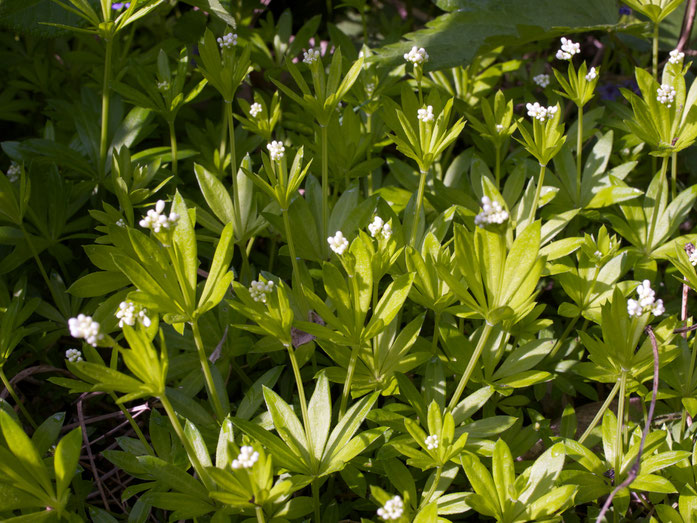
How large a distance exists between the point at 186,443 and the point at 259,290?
1.17 feet

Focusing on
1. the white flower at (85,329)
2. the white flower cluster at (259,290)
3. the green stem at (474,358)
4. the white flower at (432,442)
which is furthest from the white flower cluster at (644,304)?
the white flower at (85,329)

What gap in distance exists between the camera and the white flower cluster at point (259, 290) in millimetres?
1428

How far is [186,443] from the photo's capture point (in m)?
1.30

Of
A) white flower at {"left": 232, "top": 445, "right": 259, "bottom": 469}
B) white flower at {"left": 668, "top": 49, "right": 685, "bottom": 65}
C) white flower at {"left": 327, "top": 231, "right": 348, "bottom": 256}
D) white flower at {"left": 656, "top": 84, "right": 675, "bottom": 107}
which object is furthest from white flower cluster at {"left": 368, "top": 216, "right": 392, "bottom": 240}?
white flower at {"left": 668, "top": 49, "right": 685, "bottom": 65}

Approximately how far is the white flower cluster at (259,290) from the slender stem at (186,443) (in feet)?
0.95

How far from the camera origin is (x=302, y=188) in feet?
8.14

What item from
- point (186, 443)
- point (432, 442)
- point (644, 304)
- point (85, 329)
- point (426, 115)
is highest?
point (426, 115)

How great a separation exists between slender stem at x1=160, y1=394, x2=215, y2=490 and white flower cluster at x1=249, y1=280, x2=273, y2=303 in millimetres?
289

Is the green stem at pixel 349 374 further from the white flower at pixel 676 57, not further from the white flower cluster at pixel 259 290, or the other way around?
the white flower at pixel 676 57

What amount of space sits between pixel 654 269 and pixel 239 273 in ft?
4.29

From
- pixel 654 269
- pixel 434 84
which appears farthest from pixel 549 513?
pixel 434 84

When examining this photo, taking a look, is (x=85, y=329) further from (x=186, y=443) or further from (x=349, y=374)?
(x=349, y=374)

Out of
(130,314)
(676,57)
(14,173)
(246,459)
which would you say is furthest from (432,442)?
(14,173)

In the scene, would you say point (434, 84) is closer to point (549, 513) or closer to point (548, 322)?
point (548, 322)
